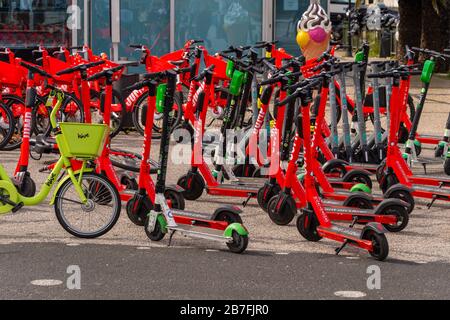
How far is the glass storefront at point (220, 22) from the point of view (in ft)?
73.1

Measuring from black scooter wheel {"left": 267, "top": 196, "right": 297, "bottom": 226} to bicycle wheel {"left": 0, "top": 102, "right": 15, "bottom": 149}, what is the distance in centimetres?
466

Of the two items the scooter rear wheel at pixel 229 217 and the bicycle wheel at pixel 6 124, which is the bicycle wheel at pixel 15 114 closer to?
the bicycle wheel at pixel 6 124

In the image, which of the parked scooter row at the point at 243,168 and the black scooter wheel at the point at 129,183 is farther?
the black scooter wheel at the point at 129,183

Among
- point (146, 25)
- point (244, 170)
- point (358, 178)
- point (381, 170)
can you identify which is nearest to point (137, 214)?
point (244, 170)

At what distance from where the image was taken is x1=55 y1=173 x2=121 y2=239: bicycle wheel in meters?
7.71

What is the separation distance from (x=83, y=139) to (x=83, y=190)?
0.36 m

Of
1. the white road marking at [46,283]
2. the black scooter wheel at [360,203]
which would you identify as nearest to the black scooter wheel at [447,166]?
the black scooter wheel at [360,203]

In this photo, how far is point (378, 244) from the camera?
7164 mm

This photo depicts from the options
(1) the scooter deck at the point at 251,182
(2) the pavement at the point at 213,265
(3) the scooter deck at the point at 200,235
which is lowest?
(2) the pavement at the point at 213,265

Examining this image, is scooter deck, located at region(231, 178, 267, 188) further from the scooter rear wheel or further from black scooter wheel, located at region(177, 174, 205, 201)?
the scooter rear wheel

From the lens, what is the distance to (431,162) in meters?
11.1

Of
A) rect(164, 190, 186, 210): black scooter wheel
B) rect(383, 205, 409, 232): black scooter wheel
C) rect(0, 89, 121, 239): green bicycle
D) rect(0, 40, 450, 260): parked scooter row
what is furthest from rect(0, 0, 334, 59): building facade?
rect(383, 205, 409, 232): black scooter wheel

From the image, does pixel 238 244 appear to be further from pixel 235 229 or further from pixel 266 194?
pixel 266 194

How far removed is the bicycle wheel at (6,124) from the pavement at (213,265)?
343 centimetres
